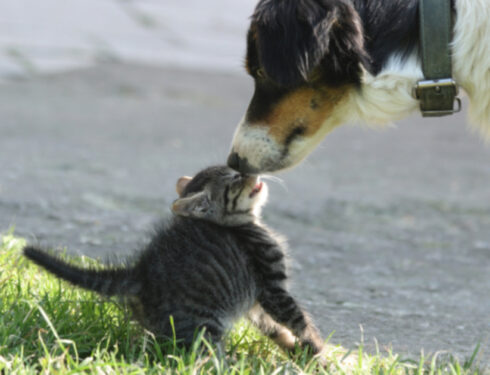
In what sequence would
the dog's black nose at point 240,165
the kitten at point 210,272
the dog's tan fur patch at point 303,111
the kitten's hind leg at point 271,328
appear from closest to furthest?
the kitten at point 210,272, the kitten's hind leg at point 271,328, the dog's tan fur patch at point 303,111, the dog's black nose at point 240,165

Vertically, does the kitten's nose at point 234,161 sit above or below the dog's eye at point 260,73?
below

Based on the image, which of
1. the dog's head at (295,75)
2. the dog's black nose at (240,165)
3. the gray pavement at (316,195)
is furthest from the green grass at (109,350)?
the dog's head at (295,75)

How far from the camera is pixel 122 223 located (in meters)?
5.26

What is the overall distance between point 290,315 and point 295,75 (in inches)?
38.5

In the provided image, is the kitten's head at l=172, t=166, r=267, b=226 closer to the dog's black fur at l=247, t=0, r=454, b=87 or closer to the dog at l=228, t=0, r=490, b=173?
the dog at l=228, t=0, r=490, b=173

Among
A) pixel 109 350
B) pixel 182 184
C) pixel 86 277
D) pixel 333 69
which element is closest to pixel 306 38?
pixel 333 69

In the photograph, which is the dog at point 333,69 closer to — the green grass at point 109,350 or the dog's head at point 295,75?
the dog's head at point 295,75

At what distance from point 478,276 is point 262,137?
7.10ft

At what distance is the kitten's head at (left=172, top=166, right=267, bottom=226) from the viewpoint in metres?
3.05

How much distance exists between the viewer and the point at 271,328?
3.14 meters

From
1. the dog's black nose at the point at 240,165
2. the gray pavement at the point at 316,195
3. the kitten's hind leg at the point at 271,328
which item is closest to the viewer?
the kitten's hind leg at the point at 271,328

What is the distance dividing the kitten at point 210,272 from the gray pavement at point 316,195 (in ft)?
1.45

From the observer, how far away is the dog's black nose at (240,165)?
11.0 ft

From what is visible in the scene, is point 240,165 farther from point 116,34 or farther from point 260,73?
point 116,34
